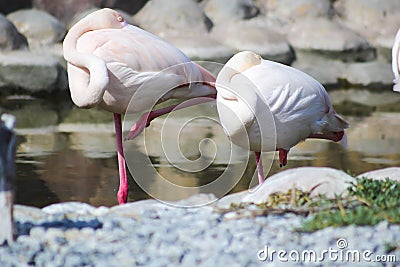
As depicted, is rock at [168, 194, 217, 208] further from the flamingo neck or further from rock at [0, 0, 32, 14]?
rock at [0, 0, 32, 14]

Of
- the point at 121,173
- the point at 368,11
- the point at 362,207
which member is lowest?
the point at 368,11

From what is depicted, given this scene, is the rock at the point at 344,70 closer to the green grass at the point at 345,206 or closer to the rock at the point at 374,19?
the rock at the point at 374,19

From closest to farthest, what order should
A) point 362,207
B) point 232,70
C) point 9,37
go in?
point 362,207, point 232,70, point 9,37

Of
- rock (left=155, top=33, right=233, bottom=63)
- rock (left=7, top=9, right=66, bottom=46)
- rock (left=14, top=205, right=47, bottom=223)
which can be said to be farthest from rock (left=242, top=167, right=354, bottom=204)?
rock (left=7, top=9, right=66, bottom=46)

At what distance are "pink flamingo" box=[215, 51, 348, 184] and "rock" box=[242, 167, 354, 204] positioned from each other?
0.50 meters

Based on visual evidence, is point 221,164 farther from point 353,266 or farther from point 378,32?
point 378,32

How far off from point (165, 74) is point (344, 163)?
200cm

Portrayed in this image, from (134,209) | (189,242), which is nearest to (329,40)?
(134,209)

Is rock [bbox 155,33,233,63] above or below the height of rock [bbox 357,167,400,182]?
below

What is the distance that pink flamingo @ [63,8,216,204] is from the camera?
425 centimetres

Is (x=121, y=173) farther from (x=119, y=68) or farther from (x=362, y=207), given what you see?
(x=362, y=207)

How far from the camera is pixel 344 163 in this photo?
6.03m

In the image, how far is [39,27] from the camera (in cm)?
958

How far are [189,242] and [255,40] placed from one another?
6.67 meters
